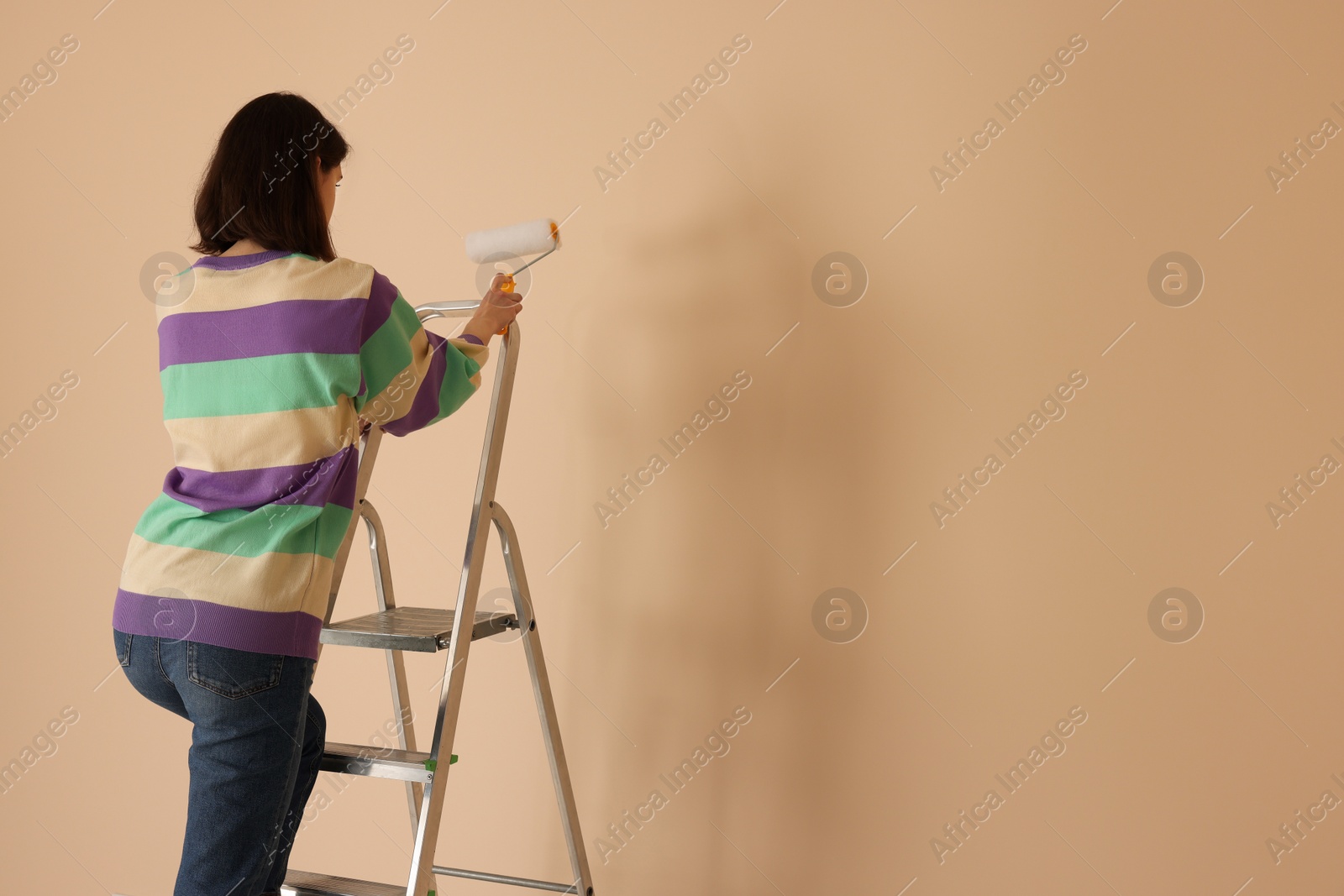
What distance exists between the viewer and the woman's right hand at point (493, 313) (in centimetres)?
150

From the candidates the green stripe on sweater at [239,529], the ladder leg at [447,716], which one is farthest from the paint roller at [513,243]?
the green stripe on sweater at [239,529]

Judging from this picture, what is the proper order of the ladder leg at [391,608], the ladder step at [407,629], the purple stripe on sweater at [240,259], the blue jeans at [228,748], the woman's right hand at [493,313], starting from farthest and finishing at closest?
the ladder leg at [391,608] < the woman's right hand at [493,313] < the ladder step at [407,629] < the purple stripe on sweater at [240,259] < the blue jeans at [228,748]

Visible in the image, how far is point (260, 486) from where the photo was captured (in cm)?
121

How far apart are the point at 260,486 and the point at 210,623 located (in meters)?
0.16

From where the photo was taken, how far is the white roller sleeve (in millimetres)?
1524

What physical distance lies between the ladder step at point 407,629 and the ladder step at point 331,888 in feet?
1.02

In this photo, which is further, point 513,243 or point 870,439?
point 870,439

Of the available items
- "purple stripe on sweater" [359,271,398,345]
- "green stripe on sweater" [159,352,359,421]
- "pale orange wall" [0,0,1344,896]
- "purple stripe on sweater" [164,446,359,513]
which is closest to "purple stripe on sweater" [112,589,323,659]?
"purple stripe on sweater" [164,446,359,513]

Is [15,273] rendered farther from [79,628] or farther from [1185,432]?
[1185,432]

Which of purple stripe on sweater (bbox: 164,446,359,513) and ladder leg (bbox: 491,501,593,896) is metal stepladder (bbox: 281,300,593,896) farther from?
purple stripe on sweater (bbox: 164,446,359,513)

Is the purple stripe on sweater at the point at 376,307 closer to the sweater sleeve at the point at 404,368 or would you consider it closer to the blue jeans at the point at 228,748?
the sweater sleeve at the point at 404,368

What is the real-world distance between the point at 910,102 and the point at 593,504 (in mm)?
923

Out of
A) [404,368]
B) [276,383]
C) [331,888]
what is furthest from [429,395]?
[331,888]

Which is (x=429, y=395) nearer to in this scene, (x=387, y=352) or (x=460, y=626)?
(x=387, y=352)
